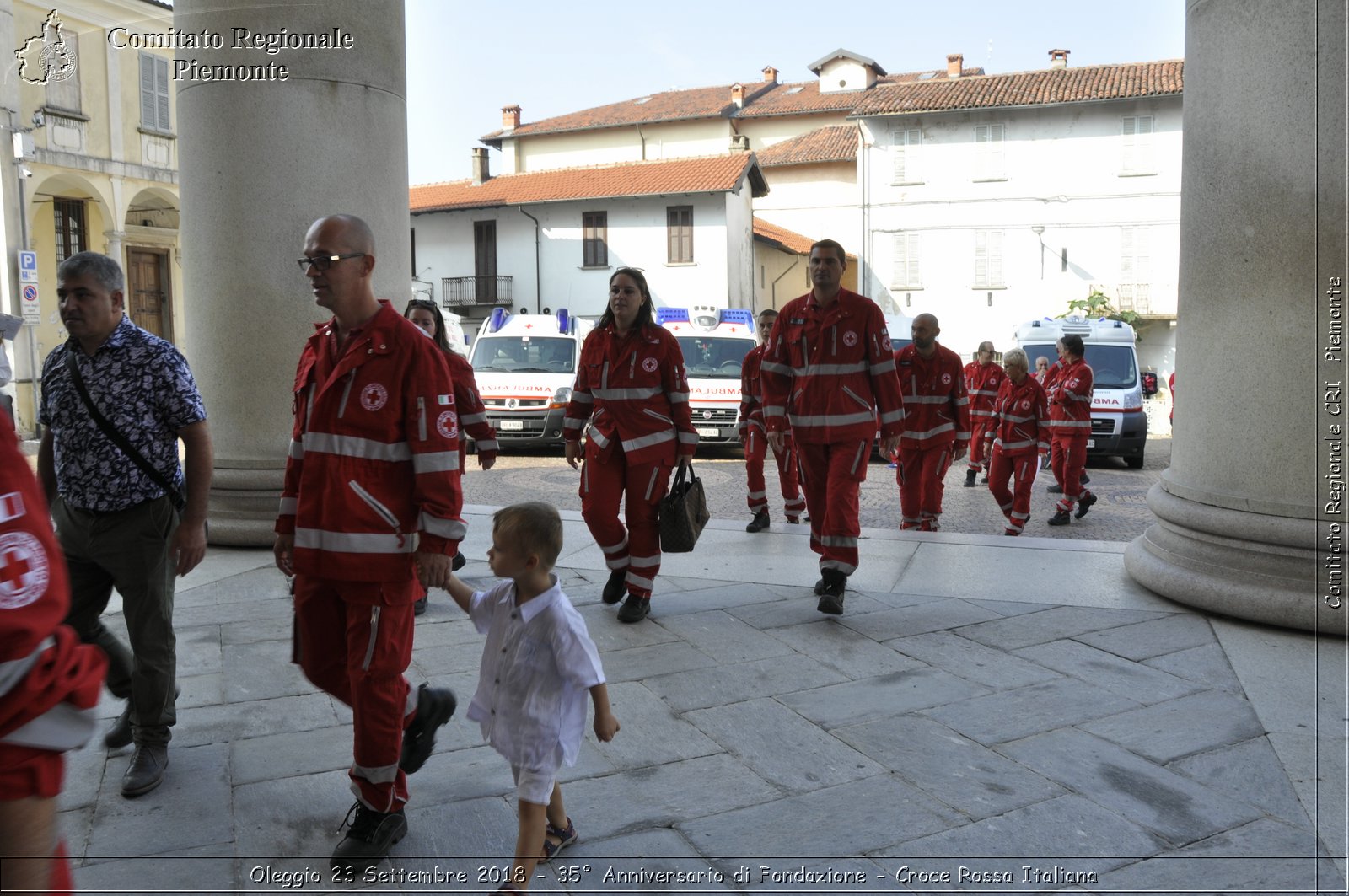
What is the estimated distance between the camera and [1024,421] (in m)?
10.9

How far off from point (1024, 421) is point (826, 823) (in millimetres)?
8092

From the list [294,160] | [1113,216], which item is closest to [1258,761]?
[294,160]

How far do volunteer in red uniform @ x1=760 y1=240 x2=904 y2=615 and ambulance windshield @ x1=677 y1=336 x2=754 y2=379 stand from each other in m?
12.9

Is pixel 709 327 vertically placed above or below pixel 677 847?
above

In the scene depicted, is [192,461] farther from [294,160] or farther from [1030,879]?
[294,160]

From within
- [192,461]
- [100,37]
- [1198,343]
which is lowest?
[192,461]

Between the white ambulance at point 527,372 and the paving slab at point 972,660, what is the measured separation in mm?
12579

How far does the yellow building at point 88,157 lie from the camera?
21.2 metres

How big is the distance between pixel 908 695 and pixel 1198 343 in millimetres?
2607

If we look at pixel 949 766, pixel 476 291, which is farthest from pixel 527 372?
pixel 476 291

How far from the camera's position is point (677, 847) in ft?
10.8

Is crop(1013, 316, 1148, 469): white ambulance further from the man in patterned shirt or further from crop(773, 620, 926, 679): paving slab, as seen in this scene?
the man in patterned shirt

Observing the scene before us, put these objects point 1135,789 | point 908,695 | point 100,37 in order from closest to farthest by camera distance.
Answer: point 1135,789 → point 908,695 → point 100,37

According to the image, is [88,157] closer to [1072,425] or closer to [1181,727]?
[1072,425]
